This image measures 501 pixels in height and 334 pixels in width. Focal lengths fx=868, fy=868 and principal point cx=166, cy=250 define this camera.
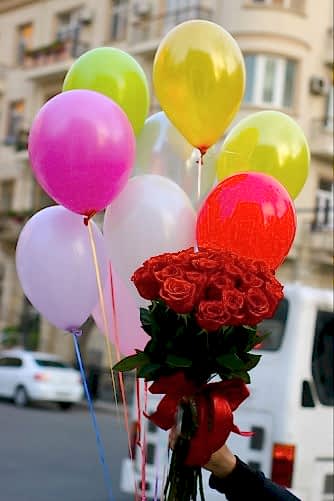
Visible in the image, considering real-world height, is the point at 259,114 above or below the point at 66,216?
above

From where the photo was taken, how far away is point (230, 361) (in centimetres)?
255

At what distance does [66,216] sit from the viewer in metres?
4.02

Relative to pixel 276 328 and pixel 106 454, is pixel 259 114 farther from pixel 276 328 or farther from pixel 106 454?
pixel 106 454

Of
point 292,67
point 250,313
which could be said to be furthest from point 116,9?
point 250,313

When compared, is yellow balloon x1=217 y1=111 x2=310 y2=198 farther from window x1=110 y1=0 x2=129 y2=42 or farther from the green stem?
window x1=110 y1=0 x2=129 y2=42

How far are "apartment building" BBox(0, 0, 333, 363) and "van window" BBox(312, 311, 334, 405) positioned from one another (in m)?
15.2

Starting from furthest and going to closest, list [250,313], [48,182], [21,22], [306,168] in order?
[21,22] → [306,168] → [48,182] → [250,313]

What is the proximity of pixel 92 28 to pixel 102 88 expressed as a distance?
85.3 feet

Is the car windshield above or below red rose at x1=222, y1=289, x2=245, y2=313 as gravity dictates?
below

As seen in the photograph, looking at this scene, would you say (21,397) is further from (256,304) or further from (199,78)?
(256,304)

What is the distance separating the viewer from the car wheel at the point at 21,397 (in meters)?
20.0

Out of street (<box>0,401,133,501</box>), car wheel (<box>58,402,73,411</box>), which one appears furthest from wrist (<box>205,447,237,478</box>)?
car wheel (<box>58,402,73,411</box>)

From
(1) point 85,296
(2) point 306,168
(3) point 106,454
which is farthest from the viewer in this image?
(3) point 106,454

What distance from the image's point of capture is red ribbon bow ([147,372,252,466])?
2480 mm
